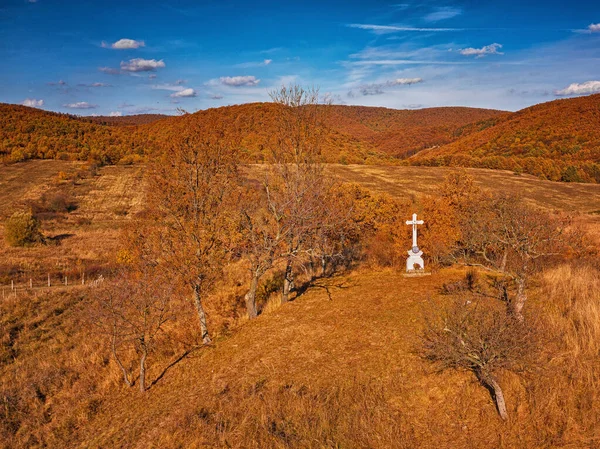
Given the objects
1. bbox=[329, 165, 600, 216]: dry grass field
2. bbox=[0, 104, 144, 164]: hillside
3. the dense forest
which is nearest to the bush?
the dense forest

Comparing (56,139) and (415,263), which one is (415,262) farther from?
(56,139)

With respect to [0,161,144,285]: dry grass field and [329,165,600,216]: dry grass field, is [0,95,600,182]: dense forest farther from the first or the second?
[0,161,144,285]: dry grass field

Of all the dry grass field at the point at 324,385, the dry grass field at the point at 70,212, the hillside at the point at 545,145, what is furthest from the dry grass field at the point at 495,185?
the dry grass field at the point at 324,385

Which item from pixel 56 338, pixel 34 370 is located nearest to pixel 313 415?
pixel 34 370

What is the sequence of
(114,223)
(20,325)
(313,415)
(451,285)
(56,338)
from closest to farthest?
(313,415) → (451,285) → (56,338) → (20,325) → (114,223)

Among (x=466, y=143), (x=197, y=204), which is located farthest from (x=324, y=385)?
(x=466, y=143)

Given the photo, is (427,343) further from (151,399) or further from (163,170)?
(163,170)

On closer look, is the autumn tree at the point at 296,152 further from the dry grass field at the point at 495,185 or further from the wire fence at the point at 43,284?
the dry grass field at the point at 495,185
